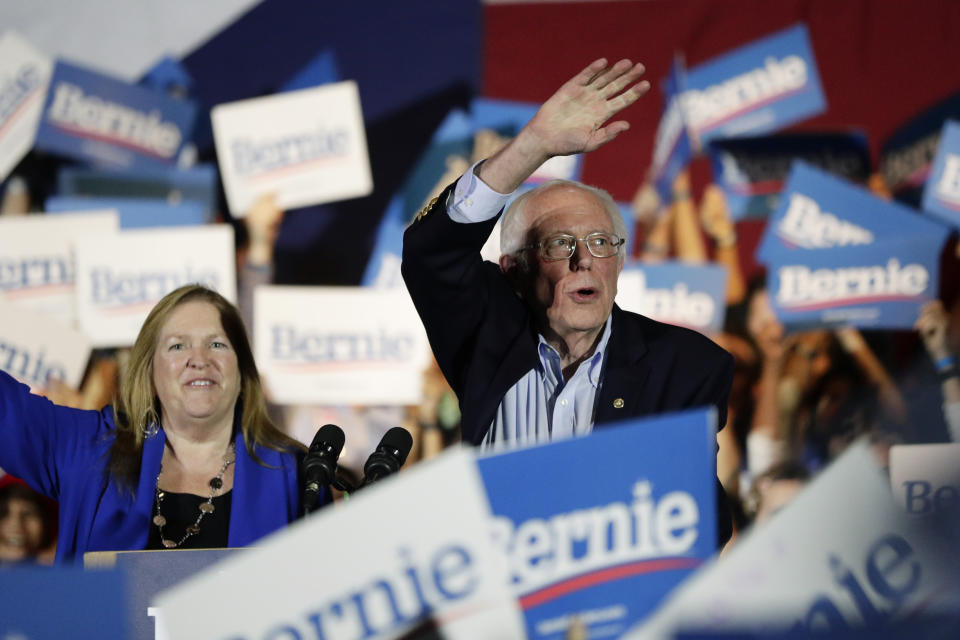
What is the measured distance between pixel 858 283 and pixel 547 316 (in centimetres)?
255

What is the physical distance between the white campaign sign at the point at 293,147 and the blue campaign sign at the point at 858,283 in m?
1.85

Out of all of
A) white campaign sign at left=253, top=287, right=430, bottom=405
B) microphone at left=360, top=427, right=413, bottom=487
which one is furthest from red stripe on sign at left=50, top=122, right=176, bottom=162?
microphone at left=360, top=427, right=413, bottom=487

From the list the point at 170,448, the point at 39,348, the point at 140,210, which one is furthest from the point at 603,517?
the point at 140,210

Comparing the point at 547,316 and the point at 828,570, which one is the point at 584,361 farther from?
the point at 828,570

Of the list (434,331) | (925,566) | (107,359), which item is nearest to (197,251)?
(107,359)

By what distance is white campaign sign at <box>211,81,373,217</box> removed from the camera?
4.30 metres

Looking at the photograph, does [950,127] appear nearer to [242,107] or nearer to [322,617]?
[242,107]

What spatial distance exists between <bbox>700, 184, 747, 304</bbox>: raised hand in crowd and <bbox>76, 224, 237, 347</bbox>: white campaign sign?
6.93 feet

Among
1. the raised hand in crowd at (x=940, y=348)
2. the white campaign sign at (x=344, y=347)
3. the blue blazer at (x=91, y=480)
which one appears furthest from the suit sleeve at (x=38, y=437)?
the raised hand in crowd at (x=940, y=348)

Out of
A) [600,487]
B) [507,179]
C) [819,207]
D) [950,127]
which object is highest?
[950,127]

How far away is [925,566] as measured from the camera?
1.02m

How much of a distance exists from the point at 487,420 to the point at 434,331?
0.71 ft

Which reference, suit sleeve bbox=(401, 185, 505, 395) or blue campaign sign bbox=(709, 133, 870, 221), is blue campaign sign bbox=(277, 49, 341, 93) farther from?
suit sleeve bbox=(401, 185, 505, 395)

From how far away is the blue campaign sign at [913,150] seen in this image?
4.51 meters
